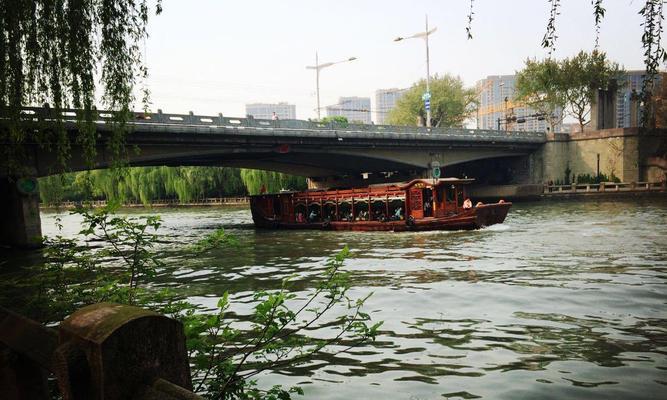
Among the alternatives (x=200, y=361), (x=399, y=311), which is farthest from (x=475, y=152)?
(x=200, y=361)

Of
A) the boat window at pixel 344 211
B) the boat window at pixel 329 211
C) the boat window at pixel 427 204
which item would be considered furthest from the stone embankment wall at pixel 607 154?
the boat window at pixel 329 211

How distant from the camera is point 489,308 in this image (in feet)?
Result: 35.2

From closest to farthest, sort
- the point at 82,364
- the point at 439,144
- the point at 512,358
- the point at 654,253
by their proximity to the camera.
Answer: the point at 82,364, the point at 512,358, the point at 654,253, the point at 439,144

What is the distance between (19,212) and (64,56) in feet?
62.7

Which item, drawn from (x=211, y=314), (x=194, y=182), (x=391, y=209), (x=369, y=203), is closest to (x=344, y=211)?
(x=369, y=203)

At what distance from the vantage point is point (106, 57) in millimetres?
8156

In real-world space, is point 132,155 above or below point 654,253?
above

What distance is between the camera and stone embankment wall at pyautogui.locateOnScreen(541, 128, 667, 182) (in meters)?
48.2

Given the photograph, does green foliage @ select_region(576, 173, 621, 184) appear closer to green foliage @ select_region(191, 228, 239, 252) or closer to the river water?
the river water

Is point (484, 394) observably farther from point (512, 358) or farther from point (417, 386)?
point (512, 358)

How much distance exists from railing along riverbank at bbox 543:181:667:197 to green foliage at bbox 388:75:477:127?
28.4m

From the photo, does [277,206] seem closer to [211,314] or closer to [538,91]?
[211,314]

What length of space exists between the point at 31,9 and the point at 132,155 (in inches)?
849

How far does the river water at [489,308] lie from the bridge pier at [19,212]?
303 inches
